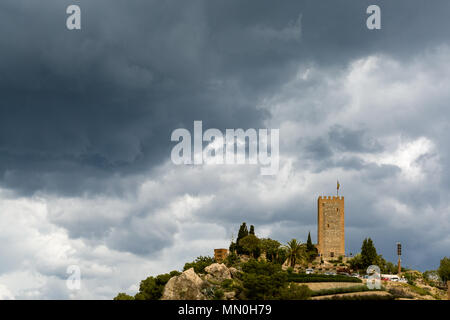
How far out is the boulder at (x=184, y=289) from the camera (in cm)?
5784

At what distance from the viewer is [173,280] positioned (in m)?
59.9

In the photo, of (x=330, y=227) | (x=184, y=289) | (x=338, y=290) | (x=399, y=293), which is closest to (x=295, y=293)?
(x=338, y=290)

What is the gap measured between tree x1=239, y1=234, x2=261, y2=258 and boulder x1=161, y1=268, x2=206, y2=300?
121 ft

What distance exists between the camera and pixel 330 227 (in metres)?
112

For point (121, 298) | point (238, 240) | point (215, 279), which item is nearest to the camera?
point (121, 298)

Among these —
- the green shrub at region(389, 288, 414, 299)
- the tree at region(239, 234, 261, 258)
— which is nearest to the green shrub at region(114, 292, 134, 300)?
the green shrub at region(389, 288, 414, 299)

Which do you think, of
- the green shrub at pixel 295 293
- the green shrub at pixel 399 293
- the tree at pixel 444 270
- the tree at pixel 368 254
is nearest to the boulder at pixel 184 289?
the green shrub at pixel 295 293

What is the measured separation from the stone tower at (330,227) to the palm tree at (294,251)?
17.4 metres

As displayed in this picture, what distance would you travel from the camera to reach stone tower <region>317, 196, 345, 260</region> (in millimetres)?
111062
